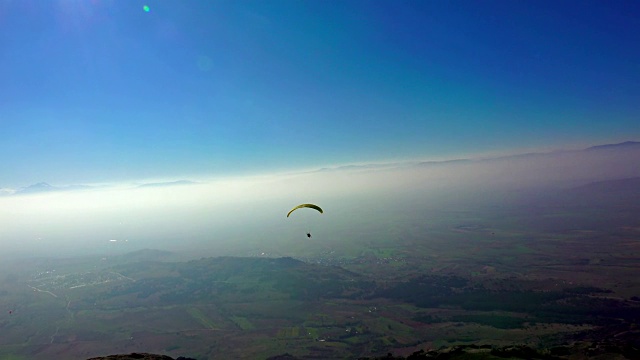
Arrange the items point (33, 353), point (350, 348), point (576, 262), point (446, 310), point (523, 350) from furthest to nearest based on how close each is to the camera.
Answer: point (576, 262) → point (446, 310) → point (33, 353) → point (350, 348) → point (523, 350)

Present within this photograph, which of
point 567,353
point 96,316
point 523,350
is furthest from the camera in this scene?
point 96,316

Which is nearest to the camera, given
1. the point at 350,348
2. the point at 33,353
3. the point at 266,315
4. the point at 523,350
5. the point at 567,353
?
the point at 523,350

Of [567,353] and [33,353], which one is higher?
[567,353]

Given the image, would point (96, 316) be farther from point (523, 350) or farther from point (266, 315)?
point (523, 350)

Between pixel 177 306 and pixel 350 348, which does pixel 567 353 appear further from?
pixel 177 306

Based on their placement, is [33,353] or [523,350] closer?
[523,350]

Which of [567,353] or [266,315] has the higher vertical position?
[567,353]

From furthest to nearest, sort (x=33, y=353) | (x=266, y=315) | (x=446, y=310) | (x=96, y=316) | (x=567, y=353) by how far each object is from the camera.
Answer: (x=96, y=316)
(x=266, y=315)
(x=446, y=310)
(x=33, y=353)
(x=567, y=353)

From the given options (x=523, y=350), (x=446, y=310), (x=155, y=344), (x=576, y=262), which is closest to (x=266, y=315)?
(x=155, y=344)

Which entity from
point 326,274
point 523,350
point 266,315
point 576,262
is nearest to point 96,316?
point 266,315
